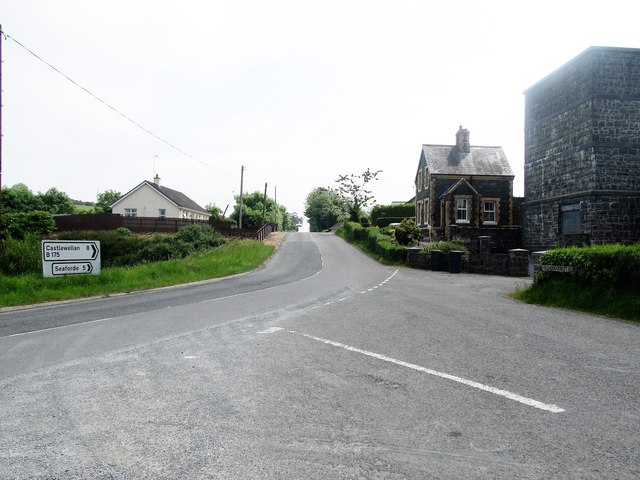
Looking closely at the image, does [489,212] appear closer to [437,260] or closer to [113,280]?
[437,260]

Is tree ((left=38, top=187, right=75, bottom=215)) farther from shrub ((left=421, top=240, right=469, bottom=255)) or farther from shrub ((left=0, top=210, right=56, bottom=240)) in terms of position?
shrub ((left=421, top=240, right=469, bottom=255))

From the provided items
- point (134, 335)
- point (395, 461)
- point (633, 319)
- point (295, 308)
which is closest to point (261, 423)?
point (395, 461)

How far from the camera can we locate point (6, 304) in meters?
14.2

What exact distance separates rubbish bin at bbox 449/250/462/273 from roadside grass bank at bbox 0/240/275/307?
11.6 metres

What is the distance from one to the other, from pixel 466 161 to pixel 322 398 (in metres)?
43.2

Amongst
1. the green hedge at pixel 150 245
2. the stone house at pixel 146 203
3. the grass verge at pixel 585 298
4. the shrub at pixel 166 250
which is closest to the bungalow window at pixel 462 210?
the green hedge at pixel 150 245

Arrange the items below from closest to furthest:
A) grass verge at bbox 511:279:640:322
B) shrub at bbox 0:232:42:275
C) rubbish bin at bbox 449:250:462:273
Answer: grass verge at bbox 511:279:640:322, shrub at bbox 0:232:42:275, rubbish bin at bbox 449:250:462:273

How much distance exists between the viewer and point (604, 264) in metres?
12.0

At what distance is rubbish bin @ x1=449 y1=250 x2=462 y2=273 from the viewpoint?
25.2 metres

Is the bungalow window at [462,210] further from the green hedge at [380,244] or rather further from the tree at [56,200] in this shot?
the tree at [56,200]

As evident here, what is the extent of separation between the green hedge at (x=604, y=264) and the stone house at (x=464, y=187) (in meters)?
26.8

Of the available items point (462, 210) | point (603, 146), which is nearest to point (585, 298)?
point (603, 146)

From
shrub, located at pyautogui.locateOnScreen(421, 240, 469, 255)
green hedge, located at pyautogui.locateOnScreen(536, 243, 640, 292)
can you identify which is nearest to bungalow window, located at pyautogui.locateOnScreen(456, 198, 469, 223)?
shrub, located at pyautogui.locateOnScreen(421, 240, 469, 255)

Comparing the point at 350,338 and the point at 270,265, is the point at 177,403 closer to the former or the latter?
the point at 350,338
